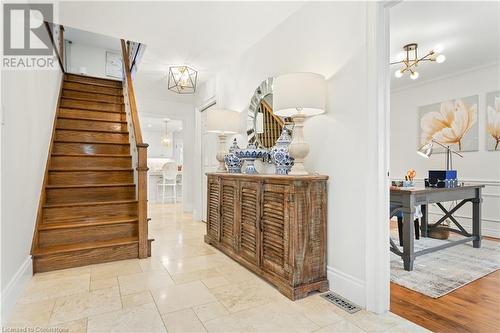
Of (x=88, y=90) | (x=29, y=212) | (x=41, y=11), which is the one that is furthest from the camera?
(x=88, y=90)

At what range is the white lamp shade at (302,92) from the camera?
2.05 m

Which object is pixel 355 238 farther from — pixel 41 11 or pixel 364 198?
pixel 41 11

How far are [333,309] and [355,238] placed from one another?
1.65 feet

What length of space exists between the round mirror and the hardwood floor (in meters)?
1.77

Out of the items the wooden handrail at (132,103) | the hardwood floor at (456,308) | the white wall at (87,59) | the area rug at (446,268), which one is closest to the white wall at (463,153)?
the area rug at (446,268)

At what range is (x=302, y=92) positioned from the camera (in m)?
2.05

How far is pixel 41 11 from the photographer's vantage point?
2791 mm

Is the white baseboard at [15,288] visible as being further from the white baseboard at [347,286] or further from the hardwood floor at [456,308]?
the hardwood floor at [456,308]

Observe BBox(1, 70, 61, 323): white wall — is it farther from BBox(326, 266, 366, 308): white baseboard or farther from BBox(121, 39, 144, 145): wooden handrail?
BBox(326, 266, 366, 308): white baseboard

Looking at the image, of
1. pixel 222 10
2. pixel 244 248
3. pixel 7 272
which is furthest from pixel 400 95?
pixel 7 272

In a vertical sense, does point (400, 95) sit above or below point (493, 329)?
above

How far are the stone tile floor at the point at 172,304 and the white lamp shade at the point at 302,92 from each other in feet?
4.69

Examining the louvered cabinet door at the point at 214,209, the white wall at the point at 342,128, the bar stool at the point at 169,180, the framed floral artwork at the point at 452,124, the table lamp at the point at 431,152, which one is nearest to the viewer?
the white wall at the point at 342,128

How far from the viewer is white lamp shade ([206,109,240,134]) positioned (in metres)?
3.31
